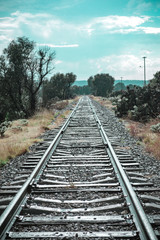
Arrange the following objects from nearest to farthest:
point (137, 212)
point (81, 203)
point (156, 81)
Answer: point (137, 212) < point (81, 203) < point (156, 81)

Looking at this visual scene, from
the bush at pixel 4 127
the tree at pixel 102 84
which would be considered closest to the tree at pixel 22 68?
the bush at pixel 4 127

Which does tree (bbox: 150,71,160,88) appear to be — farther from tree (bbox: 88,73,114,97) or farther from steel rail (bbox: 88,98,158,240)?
tree (bbox: 88,73,114,97)

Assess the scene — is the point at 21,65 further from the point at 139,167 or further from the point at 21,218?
the point at 21,218

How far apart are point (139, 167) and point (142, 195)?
1877mm

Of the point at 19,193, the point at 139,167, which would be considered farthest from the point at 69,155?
the point at 19,193

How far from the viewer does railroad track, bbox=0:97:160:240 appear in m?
2.91

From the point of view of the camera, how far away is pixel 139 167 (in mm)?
5695

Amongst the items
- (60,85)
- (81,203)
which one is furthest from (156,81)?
(60,85)

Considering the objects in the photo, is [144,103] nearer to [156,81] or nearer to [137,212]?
[156,81]

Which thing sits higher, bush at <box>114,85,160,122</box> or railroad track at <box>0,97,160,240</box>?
bush at <box>114,85,160,122</box>

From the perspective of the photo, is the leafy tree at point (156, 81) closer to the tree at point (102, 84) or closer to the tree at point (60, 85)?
the tree at point (60, 85)

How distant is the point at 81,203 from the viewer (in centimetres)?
371

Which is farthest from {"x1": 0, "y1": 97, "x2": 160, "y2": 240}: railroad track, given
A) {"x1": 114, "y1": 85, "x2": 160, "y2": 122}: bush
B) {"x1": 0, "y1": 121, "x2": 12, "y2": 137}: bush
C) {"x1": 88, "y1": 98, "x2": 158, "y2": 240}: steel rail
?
{"x1": 114, "y1": 85, "x2": 160, "y2": 122}: bush

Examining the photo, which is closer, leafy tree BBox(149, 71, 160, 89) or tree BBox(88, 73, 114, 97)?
leafy tree BBox(149, 71, 160, 89)
